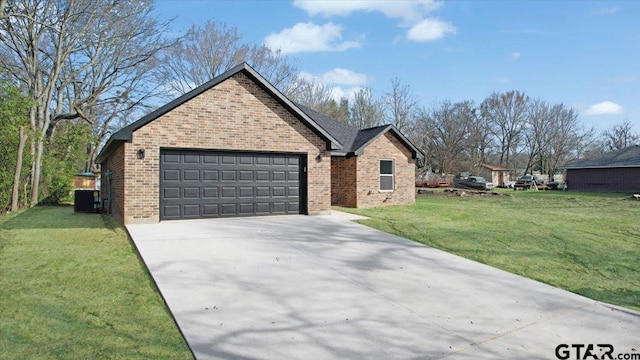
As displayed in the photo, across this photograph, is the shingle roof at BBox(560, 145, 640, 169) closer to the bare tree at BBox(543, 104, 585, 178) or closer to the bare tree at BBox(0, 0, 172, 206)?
the bare tree at BBox(543, 104, 585, 178)

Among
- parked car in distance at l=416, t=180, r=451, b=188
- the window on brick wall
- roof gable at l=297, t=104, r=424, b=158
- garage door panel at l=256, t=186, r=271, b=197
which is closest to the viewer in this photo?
garage door panel at l=256, t=186, r=271, b=197

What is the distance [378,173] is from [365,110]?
23686 mm

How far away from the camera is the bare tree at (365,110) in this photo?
1617 inches

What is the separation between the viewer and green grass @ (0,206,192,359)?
3840 mm

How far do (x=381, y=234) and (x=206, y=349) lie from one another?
23.0 ft

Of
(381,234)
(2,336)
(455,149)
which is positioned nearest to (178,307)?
(2,336)

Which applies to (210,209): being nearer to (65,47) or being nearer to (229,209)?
(229,209)

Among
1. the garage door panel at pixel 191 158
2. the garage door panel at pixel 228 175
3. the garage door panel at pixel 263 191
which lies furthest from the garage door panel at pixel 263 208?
the garage door panel at pixel 191 158

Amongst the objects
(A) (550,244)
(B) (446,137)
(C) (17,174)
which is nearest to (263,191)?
(A) (550,244)

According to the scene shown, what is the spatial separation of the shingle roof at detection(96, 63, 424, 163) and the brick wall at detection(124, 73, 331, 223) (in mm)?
167

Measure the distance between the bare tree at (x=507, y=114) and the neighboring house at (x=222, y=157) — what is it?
46.6 m

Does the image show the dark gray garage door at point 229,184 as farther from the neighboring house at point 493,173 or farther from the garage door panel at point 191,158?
the neighboring house at point 493,173

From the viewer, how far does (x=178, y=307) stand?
5.01 metres

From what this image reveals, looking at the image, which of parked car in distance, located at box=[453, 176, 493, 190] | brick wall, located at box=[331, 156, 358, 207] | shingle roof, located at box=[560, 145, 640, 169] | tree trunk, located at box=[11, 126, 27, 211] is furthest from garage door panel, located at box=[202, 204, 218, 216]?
shingle roof, located at box=[560, 145, 640, 169]
